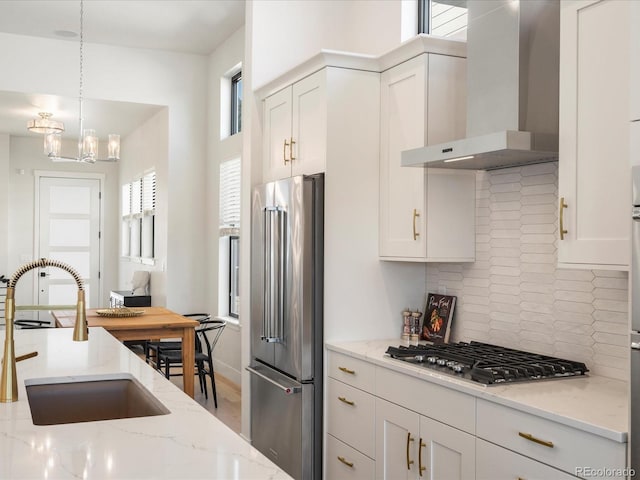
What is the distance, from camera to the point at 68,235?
1073cm

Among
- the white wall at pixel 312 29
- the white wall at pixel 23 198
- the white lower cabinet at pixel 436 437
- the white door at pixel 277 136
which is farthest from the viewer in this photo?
the white wall at pixel 23 198

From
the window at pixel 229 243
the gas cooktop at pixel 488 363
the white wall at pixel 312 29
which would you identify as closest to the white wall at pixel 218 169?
the window at pixel 229 243

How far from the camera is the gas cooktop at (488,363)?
2.58 meters

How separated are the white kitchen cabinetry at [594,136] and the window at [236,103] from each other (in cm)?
480

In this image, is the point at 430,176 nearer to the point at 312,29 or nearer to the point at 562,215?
the point at 562,215

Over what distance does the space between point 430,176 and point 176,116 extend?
4.65m

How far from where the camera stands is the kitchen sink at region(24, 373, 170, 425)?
2.28 metres

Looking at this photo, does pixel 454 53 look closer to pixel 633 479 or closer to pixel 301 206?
pixel 301 206

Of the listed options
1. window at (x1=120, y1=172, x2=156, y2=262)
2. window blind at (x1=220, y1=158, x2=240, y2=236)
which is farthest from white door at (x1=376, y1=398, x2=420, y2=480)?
window at (x1=120, y1=172, x2=156, y2=262)

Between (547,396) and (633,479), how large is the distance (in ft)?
1.72

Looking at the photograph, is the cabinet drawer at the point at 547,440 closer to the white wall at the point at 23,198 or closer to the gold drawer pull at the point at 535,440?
the gold drawer pull at the point at 535,440

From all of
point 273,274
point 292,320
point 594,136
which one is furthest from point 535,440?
point 273,274

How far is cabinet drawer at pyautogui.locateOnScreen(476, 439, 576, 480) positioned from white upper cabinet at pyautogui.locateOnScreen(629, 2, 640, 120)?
1.15m

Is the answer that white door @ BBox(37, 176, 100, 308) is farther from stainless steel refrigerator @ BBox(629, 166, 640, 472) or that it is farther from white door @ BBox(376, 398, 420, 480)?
stainless steel refrigerator @ BBox(629, 166, 640, 472)
